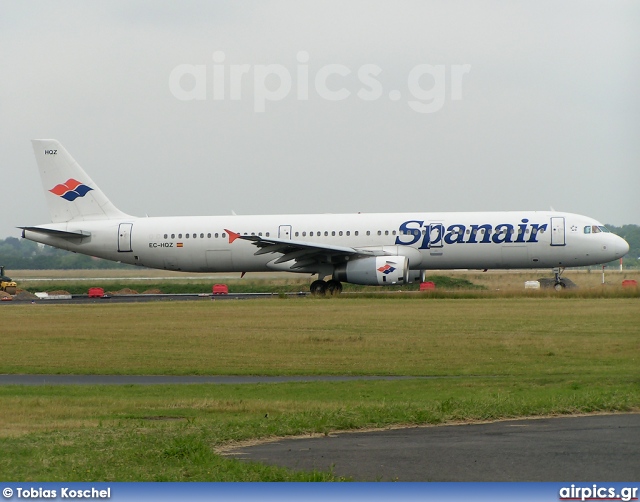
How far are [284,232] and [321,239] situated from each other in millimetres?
1661

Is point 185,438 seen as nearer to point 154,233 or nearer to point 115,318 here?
point 115,318

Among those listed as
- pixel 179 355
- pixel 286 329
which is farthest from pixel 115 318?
pixel 179 355

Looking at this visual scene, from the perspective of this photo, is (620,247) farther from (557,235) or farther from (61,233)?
(61,233)

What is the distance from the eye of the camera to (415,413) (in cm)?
1347

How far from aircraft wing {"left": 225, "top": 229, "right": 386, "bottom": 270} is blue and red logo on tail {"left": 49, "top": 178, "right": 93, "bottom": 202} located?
8.76 metres

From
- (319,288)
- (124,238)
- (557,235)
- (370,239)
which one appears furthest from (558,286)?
(124,238)

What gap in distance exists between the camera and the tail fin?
47.3 m

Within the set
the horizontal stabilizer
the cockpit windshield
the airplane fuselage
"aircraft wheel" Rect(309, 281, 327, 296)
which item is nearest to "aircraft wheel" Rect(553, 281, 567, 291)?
the airplane fuselage

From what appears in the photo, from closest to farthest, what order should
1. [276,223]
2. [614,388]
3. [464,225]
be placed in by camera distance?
[614,388]
[464,225]
[276,223]

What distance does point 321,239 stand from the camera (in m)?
43.7

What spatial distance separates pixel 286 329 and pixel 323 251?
12820 mm

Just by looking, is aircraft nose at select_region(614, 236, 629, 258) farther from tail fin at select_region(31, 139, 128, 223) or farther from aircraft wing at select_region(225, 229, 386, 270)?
tail fin at select_region(31, 139, 128, 223)

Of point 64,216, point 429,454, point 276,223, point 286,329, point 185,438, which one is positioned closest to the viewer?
point 429,454

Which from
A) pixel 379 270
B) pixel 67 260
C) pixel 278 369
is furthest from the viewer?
pixel 67 260
